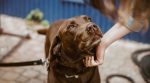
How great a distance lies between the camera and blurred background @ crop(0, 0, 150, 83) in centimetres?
493

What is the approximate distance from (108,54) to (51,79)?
225 cm

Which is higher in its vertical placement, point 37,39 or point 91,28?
point 91,28

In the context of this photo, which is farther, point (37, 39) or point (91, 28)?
point (37, 39)

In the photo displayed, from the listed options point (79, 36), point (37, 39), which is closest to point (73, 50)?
point (79, 36)

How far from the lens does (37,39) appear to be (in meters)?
5.89

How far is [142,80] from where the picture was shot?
15.7ft

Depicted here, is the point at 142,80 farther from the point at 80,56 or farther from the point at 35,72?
the point at 80,56

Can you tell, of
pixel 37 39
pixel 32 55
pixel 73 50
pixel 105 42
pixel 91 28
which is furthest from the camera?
pixel 37 39

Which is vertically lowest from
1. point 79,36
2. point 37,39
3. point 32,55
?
point 32,55

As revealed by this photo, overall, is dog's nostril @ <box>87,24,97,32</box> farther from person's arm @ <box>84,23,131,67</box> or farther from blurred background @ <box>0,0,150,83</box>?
blurred background @ <box>0,0,150,83</box>

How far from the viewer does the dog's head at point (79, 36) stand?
9.28 ft

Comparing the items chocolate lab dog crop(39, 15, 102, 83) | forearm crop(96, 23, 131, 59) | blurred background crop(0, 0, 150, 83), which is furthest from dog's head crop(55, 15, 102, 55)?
blurred background crop(0, 0, 150, 83)

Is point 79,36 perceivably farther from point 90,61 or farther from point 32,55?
point 32,55

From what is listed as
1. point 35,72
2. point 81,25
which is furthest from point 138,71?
point 81,25
